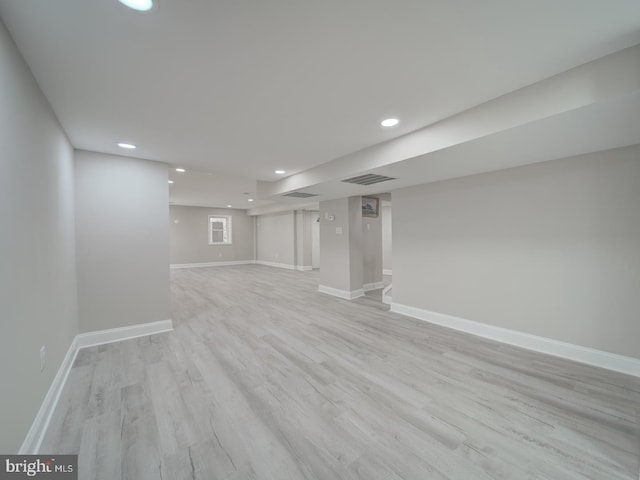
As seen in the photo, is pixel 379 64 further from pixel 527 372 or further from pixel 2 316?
pixel 527 372

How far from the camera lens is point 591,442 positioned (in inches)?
60.4

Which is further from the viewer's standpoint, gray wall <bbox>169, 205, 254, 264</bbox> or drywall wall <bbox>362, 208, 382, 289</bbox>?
gray wall <bbox>169, 205, 254, 264</bbox>

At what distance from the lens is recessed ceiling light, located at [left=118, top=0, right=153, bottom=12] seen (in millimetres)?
1109

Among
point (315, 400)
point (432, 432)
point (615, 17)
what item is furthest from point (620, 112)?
point (315, 400)

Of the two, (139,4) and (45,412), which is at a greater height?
(139,4)

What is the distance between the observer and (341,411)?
1817 mm

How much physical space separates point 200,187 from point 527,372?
678 centimetres

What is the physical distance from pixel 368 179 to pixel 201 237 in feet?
27.9

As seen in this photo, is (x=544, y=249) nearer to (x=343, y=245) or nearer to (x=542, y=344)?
(x=542, y=344)

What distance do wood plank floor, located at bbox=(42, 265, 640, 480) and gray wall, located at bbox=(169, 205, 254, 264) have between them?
7166mm

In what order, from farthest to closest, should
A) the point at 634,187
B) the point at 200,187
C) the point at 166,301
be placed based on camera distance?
1. the point at 200,187
2. the point at 166,301
3. the point at 634,187

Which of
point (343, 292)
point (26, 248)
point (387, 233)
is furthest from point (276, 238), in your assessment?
point (26, 248)

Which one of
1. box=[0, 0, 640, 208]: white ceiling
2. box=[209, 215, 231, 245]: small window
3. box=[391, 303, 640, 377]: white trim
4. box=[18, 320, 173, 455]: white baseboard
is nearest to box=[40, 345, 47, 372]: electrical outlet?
box=[18, 320, 173, 455]: white baseboard

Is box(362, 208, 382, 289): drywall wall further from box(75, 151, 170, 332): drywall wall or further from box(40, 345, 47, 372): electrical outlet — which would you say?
box(40, 345, 47, 372): electrical outlet
